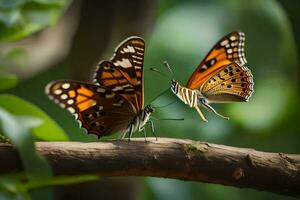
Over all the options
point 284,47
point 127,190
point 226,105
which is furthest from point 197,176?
point 284,47

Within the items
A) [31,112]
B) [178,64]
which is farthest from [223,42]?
[178,64]

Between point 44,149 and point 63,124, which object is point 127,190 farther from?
point 44,149

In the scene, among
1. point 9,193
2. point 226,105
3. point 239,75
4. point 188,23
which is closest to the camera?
point 9,193

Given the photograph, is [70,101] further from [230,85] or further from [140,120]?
[230,85]

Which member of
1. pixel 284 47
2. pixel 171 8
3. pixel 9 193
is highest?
pixel 171 8

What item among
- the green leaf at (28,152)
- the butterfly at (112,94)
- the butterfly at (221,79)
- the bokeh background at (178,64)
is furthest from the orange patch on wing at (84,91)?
the bokeh background at (178,64)

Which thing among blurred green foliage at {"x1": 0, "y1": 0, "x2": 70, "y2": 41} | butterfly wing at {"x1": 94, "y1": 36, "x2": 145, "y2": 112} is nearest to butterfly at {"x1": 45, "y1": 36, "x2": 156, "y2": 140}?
butterfly wing at {"x1": 94, "y1": 36, "x2": 145, "y2": 112}

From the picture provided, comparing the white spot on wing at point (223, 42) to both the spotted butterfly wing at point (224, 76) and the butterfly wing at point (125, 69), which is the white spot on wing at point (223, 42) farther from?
the butterfly wing at point (125, 69)

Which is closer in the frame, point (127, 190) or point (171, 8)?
point (127, 190)
